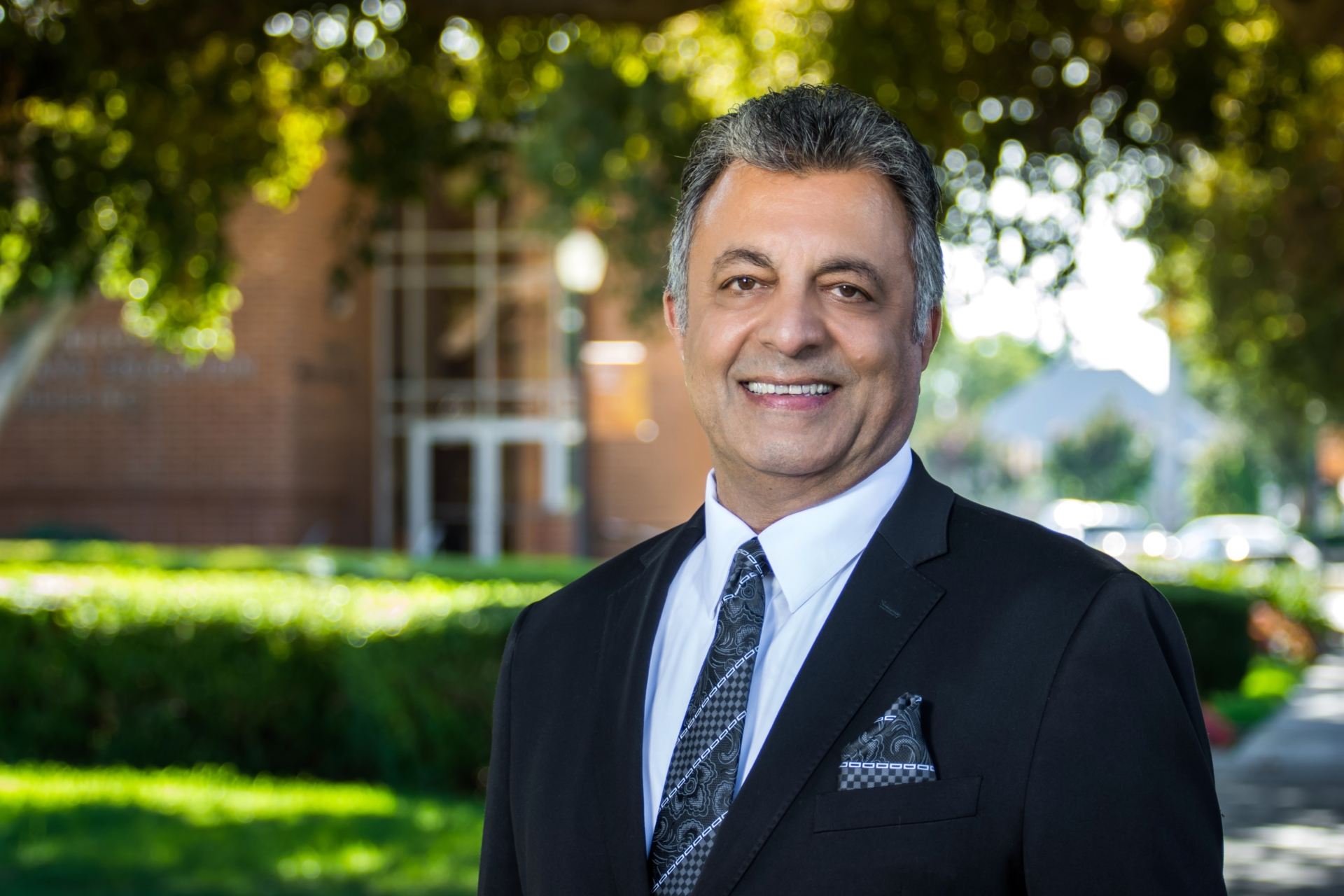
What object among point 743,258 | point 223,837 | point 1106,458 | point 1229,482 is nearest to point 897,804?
point 743,258

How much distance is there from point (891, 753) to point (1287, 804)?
29.3ft

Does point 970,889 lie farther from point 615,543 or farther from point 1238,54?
point 615,543

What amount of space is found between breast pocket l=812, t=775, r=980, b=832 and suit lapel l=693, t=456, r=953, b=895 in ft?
0.15

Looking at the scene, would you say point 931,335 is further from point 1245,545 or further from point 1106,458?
point 1106,458

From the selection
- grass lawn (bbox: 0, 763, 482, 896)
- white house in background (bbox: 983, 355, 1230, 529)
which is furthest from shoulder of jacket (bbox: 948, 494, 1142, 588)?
white house in background (bbox: 983, 355, 1230, 529)

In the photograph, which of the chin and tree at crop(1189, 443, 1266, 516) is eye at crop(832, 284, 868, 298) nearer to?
the chin

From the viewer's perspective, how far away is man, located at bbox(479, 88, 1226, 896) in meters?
1.76

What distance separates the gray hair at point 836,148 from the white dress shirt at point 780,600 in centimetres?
25

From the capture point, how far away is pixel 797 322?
6.55ft

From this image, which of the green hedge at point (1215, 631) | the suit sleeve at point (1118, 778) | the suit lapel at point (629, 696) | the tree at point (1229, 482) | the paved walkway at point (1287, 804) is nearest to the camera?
the suit sleeve at point (1118, 778)

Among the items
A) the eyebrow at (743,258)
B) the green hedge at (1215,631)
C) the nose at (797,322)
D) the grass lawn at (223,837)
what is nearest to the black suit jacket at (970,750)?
the nose at (797,322)

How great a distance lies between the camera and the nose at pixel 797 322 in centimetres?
200

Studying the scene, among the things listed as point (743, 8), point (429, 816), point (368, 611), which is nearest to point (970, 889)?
point (429, 816)

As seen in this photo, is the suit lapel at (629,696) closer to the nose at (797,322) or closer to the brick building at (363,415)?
the nose at (797,322)
